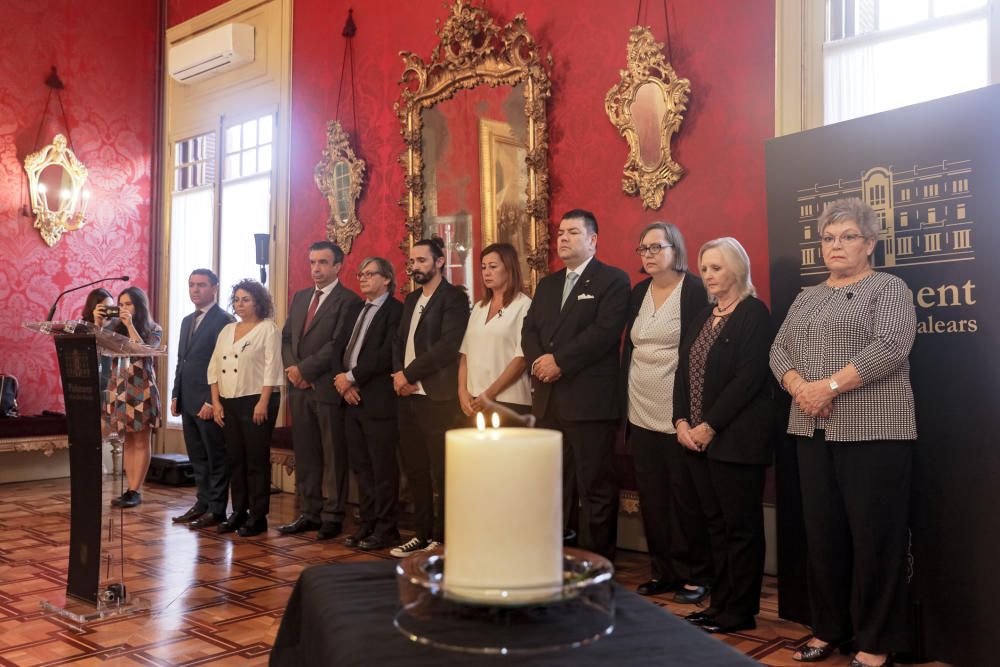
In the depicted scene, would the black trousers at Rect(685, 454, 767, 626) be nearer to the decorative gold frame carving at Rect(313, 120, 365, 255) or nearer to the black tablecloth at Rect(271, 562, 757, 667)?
the black tablecloth at Rect(271, 562, 757, 667)

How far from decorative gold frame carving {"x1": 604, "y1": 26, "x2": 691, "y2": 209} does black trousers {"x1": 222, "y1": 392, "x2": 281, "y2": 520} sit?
2.39 metres

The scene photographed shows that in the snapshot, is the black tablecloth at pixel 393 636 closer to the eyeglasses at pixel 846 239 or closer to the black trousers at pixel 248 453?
the eyeglasses at pixel 846 239

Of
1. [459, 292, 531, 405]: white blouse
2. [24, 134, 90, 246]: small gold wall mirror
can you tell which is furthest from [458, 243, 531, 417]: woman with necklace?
[24, 134, 90, 246]: small gold wall mirror

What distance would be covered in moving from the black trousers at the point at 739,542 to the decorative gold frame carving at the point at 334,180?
376 centimetres

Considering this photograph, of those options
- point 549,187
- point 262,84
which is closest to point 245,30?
point 262,84

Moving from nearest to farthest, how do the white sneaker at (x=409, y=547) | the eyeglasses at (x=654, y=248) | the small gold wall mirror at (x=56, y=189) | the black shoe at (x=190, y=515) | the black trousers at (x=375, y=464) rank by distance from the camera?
the eyeglasses at (x=654, y=248)
the white sneaker at (x=409, y=547)
the black trousers at (x=375, y=464)
the black shoe at (x=190, y=515)
the small gold wall mirror at (x=56, y=189)

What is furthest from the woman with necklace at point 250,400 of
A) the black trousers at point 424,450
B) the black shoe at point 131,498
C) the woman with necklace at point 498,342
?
the woman with necklace at point 498,342

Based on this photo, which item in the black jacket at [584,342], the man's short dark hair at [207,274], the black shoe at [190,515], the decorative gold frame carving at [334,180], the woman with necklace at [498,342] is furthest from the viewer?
the decorative gold frame carving at [334,180]

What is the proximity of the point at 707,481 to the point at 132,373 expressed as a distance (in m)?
3.77

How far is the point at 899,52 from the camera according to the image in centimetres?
370

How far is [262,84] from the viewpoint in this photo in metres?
7.11

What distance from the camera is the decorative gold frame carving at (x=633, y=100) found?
4391mm

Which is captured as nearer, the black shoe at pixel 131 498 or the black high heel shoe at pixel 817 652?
the black high heel shoe at pixel 817 652

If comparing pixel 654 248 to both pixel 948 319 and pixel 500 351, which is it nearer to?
pixel 500 351
